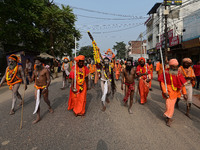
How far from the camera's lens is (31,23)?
1783 cm

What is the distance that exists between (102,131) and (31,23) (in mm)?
19017

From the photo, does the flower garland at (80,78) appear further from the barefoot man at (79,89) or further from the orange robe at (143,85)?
the orange robe at (143,85)

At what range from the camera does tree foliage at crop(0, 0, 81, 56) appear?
46.9 ft

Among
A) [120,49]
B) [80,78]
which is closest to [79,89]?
[80,78]

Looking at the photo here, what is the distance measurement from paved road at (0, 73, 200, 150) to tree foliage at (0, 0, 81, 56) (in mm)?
12287

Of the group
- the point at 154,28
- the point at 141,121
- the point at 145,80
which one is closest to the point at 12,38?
the point at 145,80

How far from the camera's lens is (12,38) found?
14.6 m

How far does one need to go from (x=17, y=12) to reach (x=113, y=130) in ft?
54.9

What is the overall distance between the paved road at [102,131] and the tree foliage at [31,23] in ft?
40.3

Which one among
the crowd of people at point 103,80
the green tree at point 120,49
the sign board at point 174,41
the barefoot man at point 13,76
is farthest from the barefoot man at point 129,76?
the green tree at point 120,49

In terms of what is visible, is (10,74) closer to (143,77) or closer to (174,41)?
(143,77)

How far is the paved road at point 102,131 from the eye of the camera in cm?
274

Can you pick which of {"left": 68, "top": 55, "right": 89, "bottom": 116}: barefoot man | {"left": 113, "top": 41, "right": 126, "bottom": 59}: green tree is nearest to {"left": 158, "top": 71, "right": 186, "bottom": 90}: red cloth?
{"left": 68, "top": 55, "right": 89, "bottom": 116}: barefoot man

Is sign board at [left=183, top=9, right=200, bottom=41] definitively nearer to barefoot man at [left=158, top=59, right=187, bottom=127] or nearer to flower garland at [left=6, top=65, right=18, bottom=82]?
barefoot man at [left=158, top=59, right=187, bottom=127]
